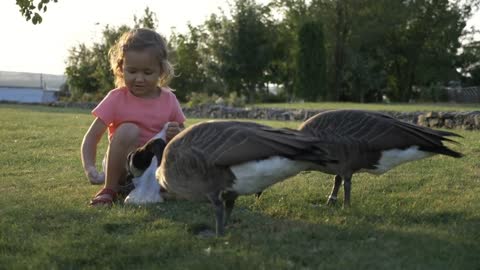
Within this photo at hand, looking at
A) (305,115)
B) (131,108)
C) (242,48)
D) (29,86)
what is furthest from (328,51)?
(131,108)

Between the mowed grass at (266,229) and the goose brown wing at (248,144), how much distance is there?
53cm

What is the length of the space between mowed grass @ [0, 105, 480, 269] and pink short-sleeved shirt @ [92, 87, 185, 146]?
2.41 feet

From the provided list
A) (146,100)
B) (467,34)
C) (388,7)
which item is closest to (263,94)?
(388,7)

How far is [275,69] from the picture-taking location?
3634cm

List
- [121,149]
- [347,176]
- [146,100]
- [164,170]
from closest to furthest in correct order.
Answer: [164,170]
[347,176]
[121,149]
[146,100]

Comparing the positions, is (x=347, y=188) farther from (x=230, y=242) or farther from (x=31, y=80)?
(x=31, y=80)

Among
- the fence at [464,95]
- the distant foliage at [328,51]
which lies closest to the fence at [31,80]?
the distant foliage at [328,51]

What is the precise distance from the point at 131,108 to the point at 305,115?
12.2m

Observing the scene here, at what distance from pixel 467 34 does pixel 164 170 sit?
130 ft

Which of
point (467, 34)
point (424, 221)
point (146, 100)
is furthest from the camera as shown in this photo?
point (467, 34)

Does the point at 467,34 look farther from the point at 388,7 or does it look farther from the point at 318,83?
the point at 318,83

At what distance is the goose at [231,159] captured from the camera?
3.32 meters

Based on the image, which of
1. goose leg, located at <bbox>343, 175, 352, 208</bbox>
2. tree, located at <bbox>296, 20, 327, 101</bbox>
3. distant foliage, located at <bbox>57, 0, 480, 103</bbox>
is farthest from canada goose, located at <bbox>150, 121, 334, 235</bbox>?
distant foliage, located at <bbox>57, 0, 480, 103</bbox>

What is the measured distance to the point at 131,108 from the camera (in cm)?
516
